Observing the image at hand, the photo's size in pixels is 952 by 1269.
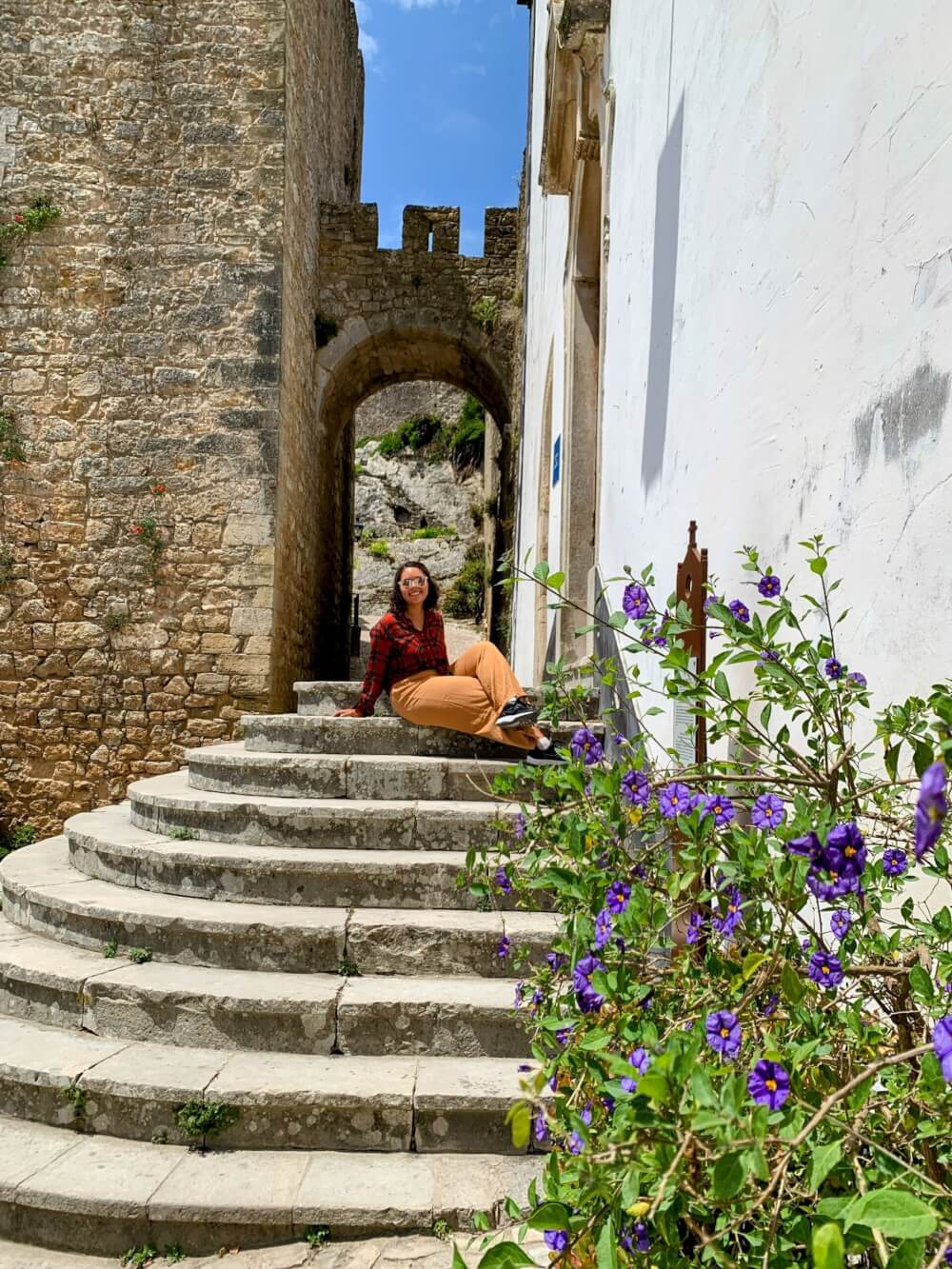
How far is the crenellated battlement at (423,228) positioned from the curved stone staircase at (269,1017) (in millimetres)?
7388

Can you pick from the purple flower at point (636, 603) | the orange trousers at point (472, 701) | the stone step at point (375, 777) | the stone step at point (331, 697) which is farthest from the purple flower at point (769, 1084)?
the stone step at point (331, 697)

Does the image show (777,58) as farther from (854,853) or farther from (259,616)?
(259,616)

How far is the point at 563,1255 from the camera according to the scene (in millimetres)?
965

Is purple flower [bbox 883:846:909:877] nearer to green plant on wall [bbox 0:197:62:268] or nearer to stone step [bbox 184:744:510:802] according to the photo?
stone step [bbox 184:744:510:802]

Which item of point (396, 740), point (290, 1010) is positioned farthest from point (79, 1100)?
point (396, 740)

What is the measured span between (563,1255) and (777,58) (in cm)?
214

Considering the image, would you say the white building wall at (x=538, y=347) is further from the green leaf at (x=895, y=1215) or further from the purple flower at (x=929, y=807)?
the purple flower at (x=929, y=807)

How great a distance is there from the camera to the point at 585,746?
1685 mm

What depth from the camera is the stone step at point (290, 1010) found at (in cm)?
276

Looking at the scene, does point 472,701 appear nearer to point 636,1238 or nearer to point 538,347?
point 636,1238

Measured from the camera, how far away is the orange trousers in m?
3.96

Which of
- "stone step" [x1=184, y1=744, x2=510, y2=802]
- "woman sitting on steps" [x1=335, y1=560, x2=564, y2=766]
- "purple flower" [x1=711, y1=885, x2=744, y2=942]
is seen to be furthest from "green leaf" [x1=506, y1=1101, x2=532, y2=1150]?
"stone step" [x1=184, y1=744, x2=510, y2=802]

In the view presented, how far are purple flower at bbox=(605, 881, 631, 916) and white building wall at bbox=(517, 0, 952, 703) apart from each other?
0.49 m

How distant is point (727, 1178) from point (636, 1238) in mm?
335
